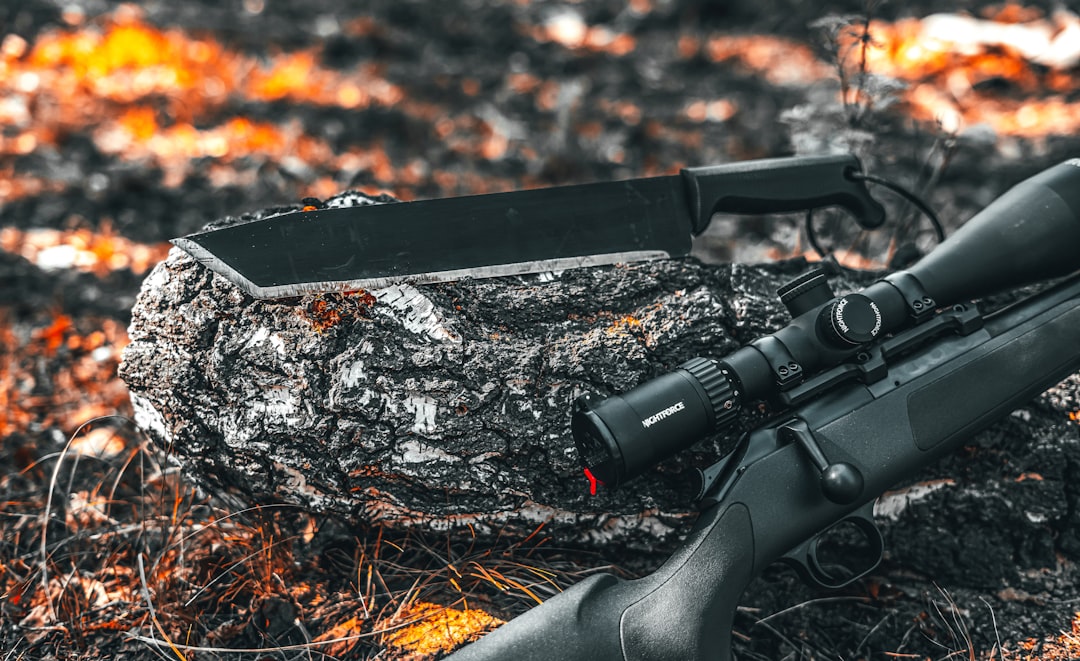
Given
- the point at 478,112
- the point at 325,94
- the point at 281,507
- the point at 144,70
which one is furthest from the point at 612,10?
the point at 281,507

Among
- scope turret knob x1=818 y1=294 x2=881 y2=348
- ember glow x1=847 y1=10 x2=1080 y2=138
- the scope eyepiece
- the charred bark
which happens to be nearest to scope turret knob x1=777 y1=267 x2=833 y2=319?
scope turret knob x1=818 y1=294 x2=881 y2=348

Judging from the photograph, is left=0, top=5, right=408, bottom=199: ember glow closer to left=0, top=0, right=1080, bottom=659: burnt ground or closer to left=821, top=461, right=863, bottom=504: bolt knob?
left=0, top=0, right=1080, bottom=659: burnt ground

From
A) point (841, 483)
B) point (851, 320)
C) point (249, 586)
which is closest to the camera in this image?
point (841, 483)

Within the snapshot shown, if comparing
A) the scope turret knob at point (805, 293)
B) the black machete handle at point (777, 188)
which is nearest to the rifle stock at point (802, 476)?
the scope turret knob at point (805, 293)

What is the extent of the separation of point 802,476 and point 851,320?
0.55 m

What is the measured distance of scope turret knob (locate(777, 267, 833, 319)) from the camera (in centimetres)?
283

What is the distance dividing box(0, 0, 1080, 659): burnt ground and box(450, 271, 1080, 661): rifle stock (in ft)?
1.66

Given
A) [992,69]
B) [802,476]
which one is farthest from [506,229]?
[992,69]

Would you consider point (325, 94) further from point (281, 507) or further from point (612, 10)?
point (281, 507)

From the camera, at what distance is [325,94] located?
23.1 ft

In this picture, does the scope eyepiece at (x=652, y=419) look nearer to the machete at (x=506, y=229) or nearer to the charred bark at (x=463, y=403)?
the charred bark at (x=463, y=403)

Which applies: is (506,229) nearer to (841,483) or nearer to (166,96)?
(841,483)

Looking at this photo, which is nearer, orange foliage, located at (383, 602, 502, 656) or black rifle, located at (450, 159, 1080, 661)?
black rifle, located at (450, 159, 1080, 661)

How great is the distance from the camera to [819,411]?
9.07 feet
